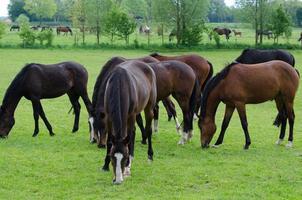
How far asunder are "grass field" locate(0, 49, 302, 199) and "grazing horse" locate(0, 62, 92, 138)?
20.8 inches

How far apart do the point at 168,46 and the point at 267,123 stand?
1163 inches

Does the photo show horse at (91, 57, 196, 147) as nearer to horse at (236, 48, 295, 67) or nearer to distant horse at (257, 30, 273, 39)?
horse at (236, 48, 295, 67)

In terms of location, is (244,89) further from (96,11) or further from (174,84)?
(96,11)

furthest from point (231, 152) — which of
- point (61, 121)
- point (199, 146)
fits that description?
point (61, 121)

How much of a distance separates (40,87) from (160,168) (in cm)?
427

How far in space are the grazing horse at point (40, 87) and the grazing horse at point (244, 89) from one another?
2.77 metres

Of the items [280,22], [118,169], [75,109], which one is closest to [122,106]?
[118,169]

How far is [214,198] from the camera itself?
664 centimetres

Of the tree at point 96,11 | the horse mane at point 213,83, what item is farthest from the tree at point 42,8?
the horse mane at point 213,83

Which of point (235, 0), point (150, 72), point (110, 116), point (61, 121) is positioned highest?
point (235, 0)

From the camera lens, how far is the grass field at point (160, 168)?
6.96 meters

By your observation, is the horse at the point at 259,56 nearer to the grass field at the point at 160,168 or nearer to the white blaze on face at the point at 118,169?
the grass field at the point at 160,168

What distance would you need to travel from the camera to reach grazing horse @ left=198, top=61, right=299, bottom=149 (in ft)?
32.3

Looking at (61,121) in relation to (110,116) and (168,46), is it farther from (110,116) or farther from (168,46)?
(168,46)
